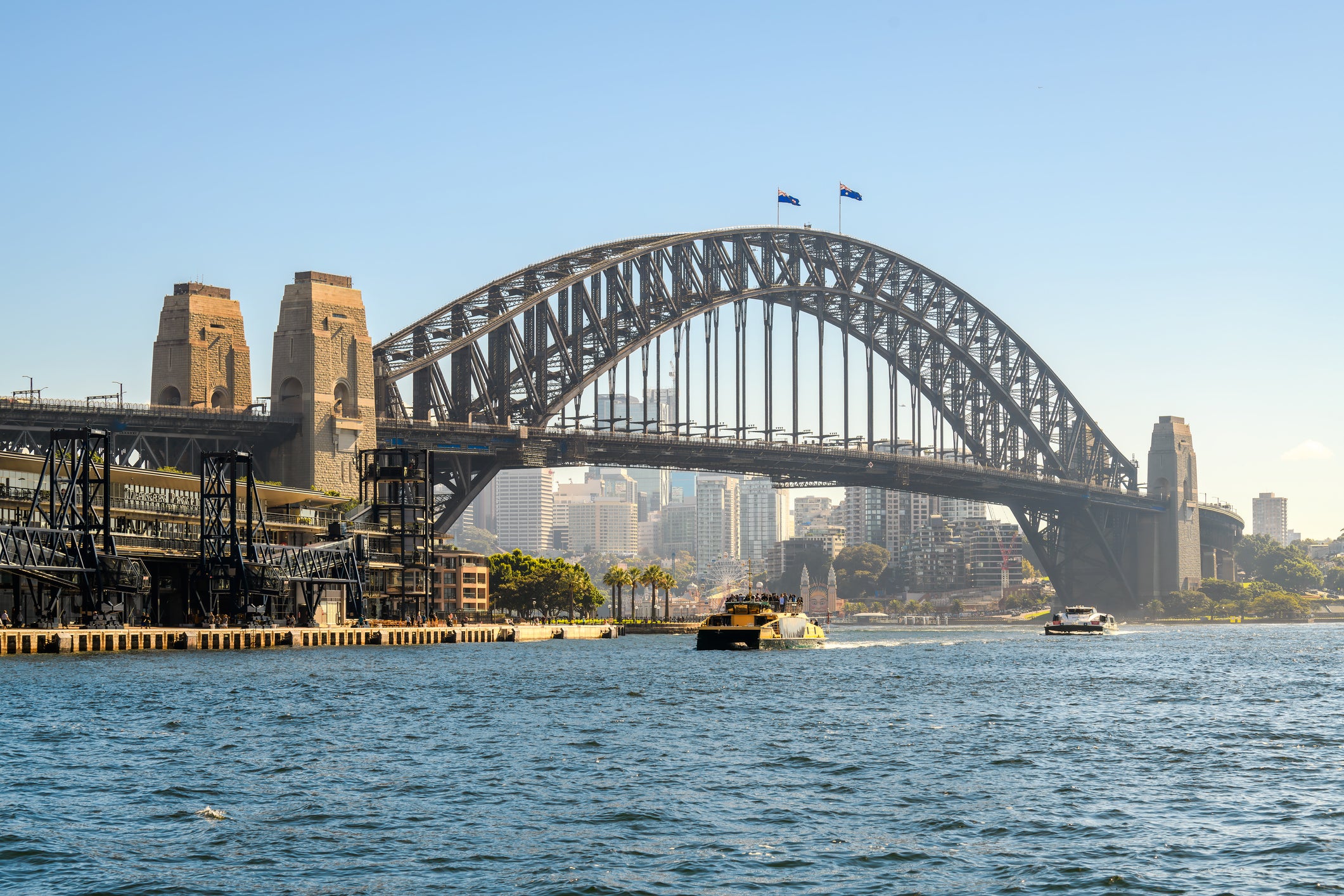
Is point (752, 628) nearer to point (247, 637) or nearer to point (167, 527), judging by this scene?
point (247, 637)

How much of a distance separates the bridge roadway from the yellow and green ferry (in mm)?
29211

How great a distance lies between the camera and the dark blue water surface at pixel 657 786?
2514 cm

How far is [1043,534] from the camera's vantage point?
198 meters

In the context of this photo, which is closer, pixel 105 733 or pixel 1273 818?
pixel 1273 818

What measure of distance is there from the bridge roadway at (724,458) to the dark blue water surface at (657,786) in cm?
5905

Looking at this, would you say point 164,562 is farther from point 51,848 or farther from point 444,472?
point 51,848

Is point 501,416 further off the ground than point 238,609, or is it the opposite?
point 501,416

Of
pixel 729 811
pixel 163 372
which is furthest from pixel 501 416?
pixel 729 811

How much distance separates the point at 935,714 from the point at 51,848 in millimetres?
30298

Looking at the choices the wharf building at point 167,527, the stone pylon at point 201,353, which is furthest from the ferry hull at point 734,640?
the stone pylon at point 201,353

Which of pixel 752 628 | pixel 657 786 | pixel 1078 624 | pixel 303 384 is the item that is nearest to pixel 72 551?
pixel 303 384

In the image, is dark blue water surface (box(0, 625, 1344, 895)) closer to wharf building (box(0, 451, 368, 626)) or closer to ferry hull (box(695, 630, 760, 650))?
ferry hull (box(695, 630, 760, 650))

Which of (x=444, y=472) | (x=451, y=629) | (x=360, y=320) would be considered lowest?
(x=451, y=629)

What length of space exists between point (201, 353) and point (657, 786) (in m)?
89.0
